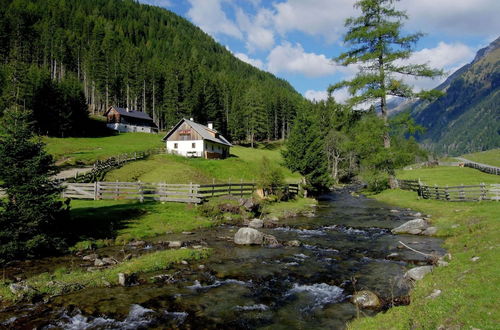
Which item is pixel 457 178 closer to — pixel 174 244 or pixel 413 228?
pixel 413 228

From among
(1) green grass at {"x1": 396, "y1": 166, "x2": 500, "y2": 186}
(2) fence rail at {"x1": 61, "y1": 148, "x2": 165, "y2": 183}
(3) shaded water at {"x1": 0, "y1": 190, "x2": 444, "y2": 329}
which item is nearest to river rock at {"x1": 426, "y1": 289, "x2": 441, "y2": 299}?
(3) shaded water at {"x1": 0, "y1": 190, "x2": 444, "y2": 329}

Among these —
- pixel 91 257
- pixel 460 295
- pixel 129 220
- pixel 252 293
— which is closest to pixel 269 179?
pixel 129 220

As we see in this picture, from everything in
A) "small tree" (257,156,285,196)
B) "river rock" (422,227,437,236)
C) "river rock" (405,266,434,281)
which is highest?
"small tree" (257,156,285,196)

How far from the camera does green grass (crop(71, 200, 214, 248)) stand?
19.2 m

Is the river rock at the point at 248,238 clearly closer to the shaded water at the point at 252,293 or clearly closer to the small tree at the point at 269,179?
the shaded water at the point at 252,293

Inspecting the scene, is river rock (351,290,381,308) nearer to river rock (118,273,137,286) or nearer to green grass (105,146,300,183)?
river rock (118,273,137,286)

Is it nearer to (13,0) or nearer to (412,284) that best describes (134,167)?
(412,284)

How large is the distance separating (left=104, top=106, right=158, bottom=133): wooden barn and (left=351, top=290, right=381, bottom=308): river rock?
95.0 metres

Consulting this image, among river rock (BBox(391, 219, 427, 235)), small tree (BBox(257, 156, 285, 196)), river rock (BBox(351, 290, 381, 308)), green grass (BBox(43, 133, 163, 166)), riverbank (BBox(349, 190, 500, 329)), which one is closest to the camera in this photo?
riverbank (BBox(349, 190, 500, 329))

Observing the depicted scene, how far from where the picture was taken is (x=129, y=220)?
2277 centimetres

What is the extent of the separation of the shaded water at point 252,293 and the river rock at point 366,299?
262mm

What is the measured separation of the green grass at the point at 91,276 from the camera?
11.0 metres

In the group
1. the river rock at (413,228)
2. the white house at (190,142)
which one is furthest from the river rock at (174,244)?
the white house at (190,142)

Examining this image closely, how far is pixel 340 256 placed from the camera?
15.8 m
